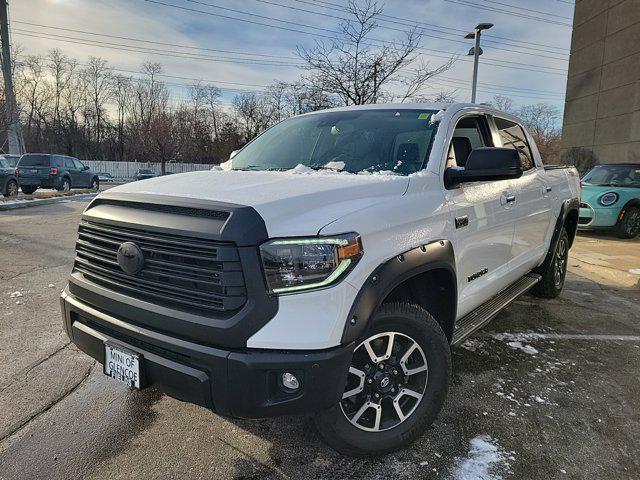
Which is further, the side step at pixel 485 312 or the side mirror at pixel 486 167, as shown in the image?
the side step at pixel 485 312

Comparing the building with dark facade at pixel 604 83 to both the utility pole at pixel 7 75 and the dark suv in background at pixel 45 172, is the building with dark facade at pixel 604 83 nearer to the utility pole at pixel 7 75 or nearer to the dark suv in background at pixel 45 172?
the dark suv in background at pixel 45 172

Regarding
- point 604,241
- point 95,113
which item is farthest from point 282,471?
point 95,113

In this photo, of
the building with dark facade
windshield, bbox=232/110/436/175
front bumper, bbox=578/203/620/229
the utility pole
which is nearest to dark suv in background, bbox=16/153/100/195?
the utility pole

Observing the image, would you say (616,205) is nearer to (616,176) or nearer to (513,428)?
(616,176)

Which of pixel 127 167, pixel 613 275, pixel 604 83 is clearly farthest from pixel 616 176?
pixel 127 167

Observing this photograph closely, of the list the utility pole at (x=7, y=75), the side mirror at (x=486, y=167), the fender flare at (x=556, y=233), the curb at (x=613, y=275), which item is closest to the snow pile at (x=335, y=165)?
the side mirror at (x=486, y=167)

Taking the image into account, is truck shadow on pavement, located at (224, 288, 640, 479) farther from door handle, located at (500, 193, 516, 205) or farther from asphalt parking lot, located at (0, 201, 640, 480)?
door handle, located at (500, 193, 516, 205)

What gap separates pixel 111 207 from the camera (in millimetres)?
2449

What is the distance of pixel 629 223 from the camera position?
10.1m

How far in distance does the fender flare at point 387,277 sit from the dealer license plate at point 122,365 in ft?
3.35

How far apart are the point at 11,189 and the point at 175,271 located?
18223 mm

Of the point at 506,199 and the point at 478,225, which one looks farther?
the point at 506,199

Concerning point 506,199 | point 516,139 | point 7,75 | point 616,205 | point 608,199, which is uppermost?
point 7,75

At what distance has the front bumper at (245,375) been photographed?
1872mm
